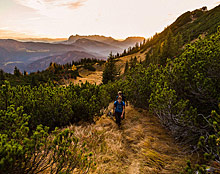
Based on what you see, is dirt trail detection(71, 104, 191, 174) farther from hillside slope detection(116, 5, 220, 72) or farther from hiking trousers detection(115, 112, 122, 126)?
hillside slope detection(116, 5, 220, 72)

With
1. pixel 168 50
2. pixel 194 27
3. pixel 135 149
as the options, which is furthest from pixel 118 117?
pixel 194 27

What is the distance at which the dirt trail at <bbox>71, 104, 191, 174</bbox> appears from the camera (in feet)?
10.4

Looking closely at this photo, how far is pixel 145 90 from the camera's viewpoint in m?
6.09

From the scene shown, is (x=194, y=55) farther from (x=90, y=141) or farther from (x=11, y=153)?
(x=11, y=153)

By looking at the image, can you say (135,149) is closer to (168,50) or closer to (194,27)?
(168,50)

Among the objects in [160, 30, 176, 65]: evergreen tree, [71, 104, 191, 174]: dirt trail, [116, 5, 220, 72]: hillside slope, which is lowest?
[71, 104, 191, 174]: dirt trail

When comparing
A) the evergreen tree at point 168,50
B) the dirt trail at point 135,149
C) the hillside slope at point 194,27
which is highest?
the hillside slope at point 194,27

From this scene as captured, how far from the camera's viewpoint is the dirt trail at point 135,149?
→ 3.17m

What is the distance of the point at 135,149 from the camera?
393 centimetres

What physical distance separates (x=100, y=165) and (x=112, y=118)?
314 cm

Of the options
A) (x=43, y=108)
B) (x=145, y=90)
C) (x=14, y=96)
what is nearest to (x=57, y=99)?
(x=43, y=108)

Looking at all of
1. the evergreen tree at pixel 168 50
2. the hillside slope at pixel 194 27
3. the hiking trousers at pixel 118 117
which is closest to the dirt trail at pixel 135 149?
the hiking trousers at pixel 118 117

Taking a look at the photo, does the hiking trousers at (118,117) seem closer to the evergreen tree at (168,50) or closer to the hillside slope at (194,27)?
the evergreen tree at (168,50)

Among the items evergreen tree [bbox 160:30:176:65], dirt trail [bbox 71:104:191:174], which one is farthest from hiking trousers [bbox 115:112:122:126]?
evergreen tree [bbox 160:30:176:65]
